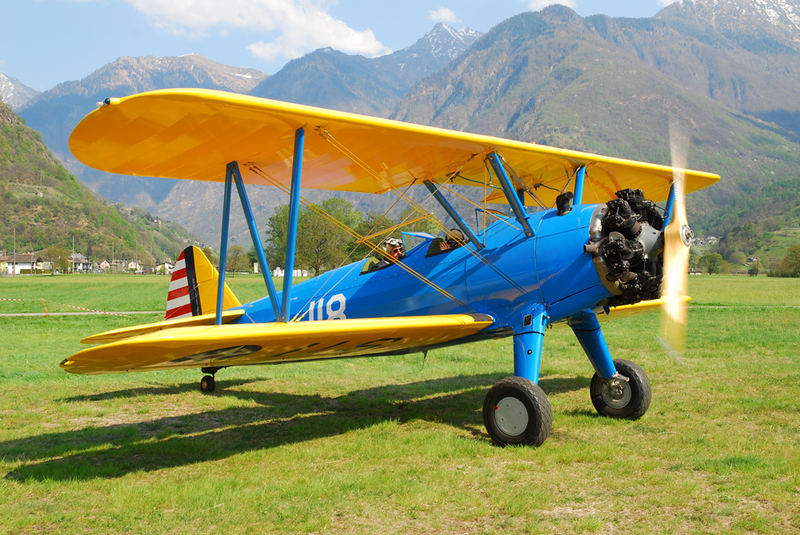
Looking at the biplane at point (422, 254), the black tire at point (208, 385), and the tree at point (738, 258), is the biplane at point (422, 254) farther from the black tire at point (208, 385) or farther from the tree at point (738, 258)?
the tree at point (738, 258)

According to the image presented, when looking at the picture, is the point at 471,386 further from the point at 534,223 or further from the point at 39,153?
the point at 39,153

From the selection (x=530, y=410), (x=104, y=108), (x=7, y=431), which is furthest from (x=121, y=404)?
(x=530, y=410)

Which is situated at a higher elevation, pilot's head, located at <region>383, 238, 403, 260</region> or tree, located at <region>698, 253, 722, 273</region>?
tree, located at <region>698, 253, 722, 273</region>

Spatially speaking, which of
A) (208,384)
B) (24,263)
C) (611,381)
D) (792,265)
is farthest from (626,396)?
(24,263)

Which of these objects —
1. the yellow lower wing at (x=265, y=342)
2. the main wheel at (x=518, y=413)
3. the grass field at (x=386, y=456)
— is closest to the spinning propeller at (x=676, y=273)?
A: the grass field at (x=386, y=456)

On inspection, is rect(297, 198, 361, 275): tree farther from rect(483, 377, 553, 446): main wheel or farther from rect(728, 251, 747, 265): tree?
rect(728, 251, 747, 265): tree

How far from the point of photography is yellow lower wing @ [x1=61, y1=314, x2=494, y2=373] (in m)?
4.52

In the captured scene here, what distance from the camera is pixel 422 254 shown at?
7125mm

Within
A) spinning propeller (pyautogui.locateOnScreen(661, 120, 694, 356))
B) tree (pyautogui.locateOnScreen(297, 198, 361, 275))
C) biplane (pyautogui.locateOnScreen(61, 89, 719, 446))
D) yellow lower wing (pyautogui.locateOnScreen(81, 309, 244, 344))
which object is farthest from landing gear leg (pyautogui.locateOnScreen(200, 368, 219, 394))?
tree (pyautogui.locateOnScreen(297, 198, 361, 275))

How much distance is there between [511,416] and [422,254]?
2269 mm

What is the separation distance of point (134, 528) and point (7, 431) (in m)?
3.61

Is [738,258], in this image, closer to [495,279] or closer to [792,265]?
[792,265]

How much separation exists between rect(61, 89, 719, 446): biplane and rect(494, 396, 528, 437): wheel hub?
0.04ft

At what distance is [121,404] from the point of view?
7949mm
